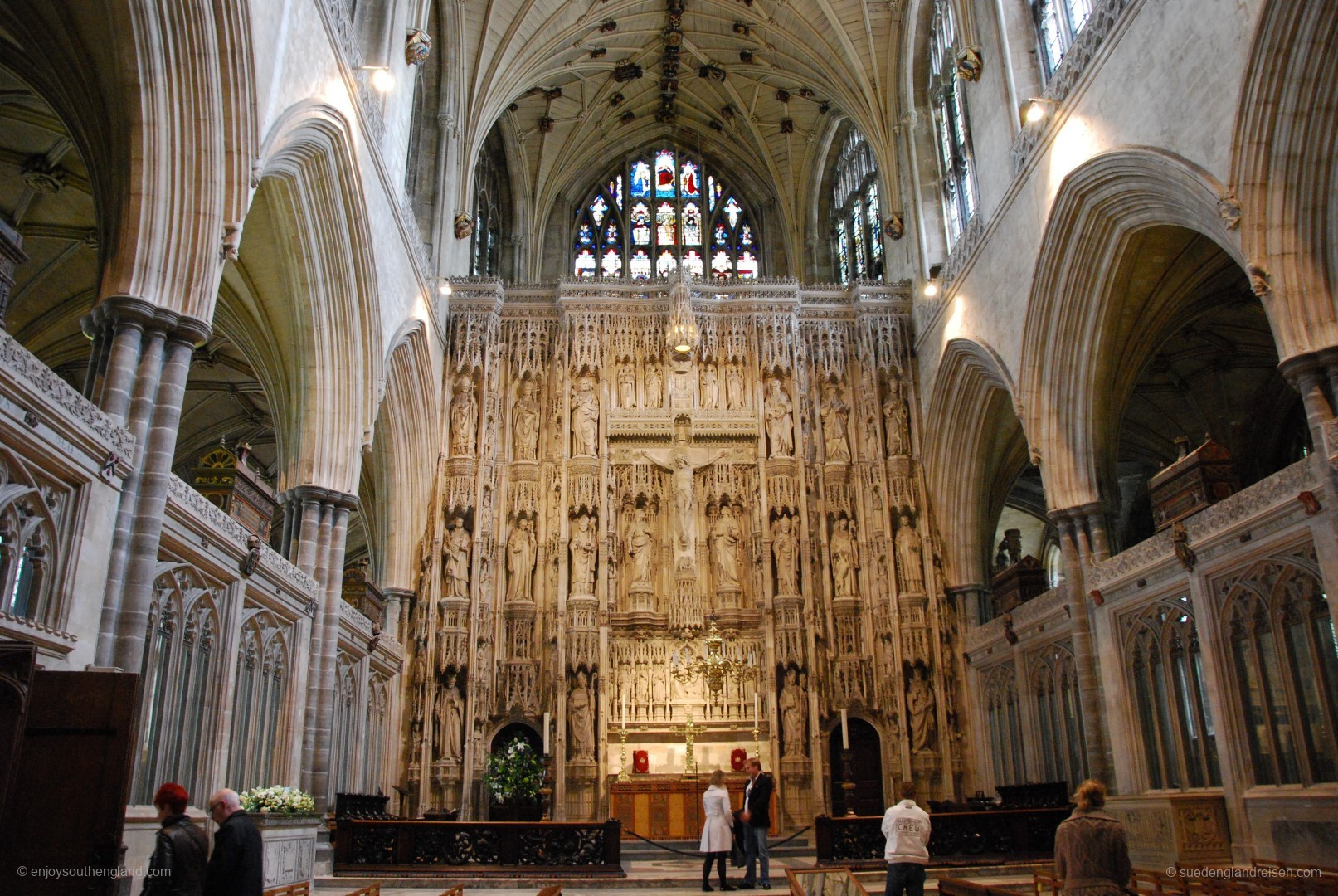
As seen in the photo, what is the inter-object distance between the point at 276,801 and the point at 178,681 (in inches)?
68.2

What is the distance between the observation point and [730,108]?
90.4ft

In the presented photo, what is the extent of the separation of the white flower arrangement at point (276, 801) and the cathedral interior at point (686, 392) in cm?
94

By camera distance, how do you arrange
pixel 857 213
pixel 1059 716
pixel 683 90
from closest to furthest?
1. pixel 1059 716
2. pixel 857 213
3. pixel 683 90

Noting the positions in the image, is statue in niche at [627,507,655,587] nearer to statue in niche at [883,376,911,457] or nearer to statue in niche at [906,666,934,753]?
statue in niche at [883,376,911,457]

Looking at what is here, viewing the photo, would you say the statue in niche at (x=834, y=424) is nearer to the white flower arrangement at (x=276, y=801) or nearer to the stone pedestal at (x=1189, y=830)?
the stone pedestal at (x=1189, y=830)

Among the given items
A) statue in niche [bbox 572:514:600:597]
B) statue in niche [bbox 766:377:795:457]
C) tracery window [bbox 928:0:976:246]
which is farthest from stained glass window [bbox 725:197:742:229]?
statue in niche [bbox 572:514:600:597]

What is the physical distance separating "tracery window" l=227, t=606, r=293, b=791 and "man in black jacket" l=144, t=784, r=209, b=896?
7.38 metres

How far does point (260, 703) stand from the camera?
13141 millimetres

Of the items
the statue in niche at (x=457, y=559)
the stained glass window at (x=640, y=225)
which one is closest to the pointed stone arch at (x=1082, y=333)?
the statue in niche at (x=457, y=559)

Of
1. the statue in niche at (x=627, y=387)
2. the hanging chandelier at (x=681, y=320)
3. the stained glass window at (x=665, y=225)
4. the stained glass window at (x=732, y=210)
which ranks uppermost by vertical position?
the stained glass window at (x=732, y=210)

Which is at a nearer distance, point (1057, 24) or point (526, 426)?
point (1057, 24)

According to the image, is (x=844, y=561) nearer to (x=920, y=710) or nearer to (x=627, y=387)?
(x=920, y=710)

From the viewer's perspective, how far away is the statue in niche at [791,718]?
63.8ft

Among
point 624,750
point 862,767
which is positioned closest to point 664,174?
point 624,750
